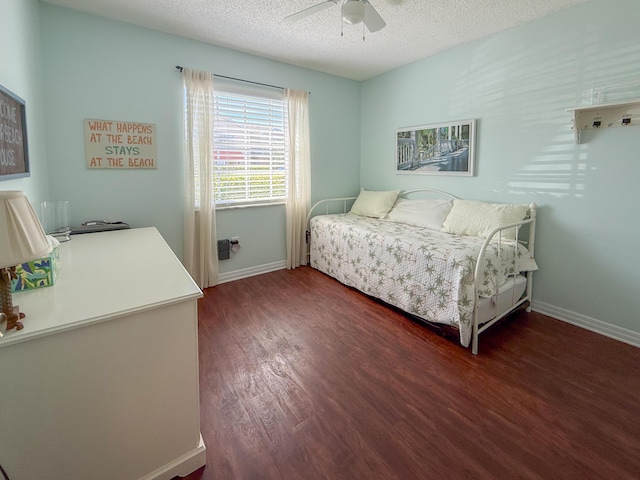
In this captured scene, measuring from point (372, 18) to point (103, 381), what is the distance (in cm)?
241

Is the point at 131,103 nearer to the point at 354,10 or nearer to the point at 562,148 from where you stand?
the point at 354,10

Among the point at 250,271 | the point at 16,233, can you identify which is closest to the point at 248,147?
the point at 250,271

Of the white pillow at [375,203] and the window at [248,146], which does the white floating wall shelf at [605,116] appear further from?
the window at [248,146]

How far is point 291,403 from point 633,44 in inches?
123

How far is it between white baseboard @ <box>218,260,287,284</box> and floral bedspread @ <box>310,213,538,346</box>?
0.67 m

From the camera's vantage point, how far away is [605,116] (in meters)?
2.19

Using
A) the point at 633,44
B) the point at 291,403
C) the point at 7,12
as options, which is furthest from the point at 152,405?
the point at 633,44

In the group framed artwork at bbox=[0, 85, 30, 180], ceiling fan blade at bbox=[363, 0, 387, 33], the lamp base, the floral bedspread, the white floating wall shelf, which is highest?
ceiling fan blade at bbox=[363, 0, 387, 33]

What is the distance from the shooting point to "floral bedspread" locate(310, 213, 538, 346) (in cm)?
213

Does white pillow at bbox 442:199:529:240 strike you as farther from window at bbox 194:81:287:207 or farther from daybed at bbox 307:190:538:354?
window at bbox 194:81:287:207

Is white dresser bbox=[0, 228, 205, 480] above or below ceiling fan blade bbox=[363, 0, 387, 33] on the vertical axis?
below

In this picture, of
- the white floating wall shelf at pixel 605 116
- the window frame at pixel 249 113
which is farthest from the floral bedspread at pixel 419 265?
the white floating wall shelf at pixel 605 116

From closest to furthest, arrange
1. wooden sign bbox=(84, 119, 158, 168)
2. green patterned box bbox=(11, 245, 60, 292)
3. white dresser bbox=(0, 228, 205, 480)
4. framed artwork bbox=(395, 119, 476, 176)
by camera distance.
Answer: white dresser bbox=(0, 228, 205, 480), green patterned box bbox=(11, 245, 60, 292), wooden sign bbox=(84, 119, 158, 168), framed artwork bbox=(395, 119, 476, 176)

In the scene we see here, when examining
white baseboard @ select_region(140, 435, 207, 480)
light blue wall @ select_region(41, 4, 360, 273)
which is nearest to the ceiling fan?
light blue wall @ select_region(41, 4, 360, 273)
